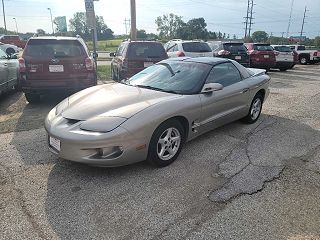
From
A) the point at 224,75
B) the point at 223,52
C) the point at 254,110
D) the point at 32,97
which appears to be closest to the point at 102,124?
the point at 224,75

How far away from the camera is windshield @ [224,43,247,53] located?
14914 millimetres

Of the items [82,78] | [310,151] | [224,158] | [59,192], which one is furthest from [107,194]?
[82,78]

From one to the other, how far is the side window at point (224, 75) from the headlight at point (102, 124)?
1.83m

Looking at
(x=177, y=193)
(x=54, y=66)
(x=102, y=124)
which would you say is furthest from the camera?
(x=54, y=66)

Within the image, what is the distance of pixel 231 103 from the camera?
5441 mm

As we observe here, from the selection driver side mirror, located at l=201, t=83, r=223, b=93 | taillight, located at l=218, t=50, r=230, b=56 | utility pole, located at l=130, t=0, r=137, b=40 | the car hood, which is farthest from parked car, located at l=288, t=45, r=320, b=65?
the car hood

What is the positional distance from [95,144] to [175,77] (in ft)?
6.51

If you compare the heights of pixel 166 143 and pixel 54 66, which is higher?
pixel 54 66

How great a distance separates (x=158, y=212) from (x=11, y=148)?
9.25 ft

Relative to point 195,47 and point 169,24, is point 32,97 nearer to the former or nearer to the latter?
point 195,47

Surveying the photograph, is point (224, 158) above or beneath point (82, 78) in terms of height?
beneath

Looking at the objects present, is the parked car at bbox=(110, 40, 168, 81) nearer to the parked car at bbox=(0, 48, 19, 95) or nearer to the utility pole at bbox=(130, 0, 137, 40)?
the parked car at bbox=(0, 48, 19, 95)

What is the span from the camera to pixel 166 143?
4.23 metres

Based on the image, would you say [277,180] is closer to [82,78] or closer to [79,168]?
[79,168]
